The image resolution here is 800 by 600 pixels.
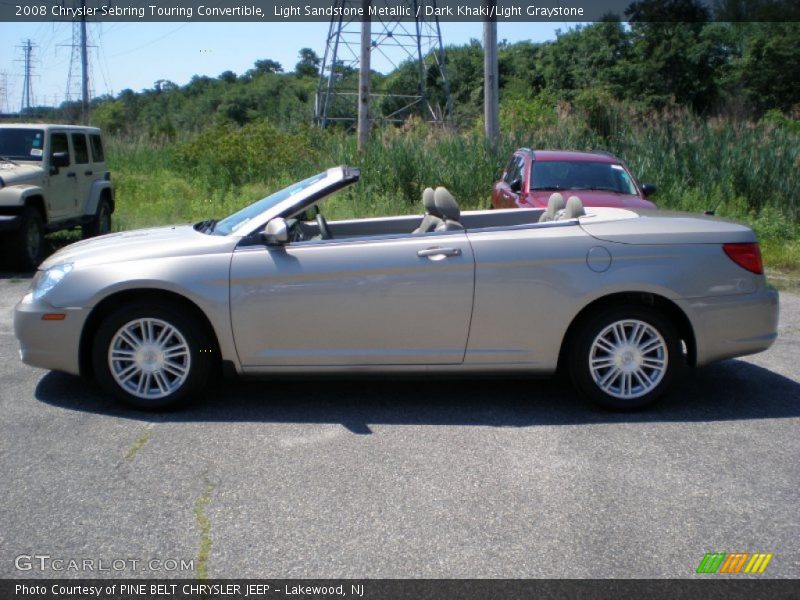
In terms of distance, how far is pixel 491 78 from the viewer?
57.7ft

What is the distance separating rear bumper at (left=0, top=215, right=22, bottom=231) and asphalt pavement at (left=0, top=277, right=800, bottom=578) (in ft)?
18.8

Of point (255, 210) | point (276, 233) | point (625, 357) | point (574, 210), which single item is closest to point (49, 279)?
point (255, 210)

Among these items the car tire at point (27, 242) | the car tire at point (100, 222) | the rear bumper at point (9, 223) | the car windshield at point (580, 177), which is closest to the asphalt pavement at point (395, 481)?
the car windshield at point (580, 177)

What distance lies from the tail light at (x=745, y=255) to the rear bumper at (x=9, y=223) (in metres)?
9.15

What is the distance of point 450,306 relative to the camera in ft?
17.8

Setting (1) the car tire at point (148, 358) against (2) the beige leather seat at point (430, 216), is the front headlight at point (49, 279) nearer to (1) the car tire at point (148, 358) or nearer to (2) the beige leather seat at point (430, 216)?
(1) the car tire at point (148, 358)

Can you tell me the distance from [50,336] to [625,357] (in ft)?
12.0

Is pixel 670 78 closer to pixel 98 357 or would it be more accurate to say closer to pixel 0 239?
pixel 0 239

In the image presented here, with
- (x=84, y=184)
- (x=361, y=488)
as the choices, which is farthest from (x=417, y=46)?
(x=361, y=488)

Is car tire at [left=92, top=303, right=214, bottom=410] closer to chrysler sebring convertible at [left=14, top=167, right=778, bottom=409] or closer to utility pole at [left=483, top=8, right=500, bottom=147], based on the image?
chrysler sebring convertible at [left=14, top=167, right=778, bottom=409]

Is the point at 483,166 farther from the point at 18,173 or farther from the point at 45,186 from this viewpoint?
the point at 18,173

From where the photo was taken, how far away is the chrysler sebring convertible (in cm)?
542

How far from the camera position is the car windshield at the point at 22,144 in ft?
41.0

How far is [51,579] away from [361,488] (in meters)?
1.51
